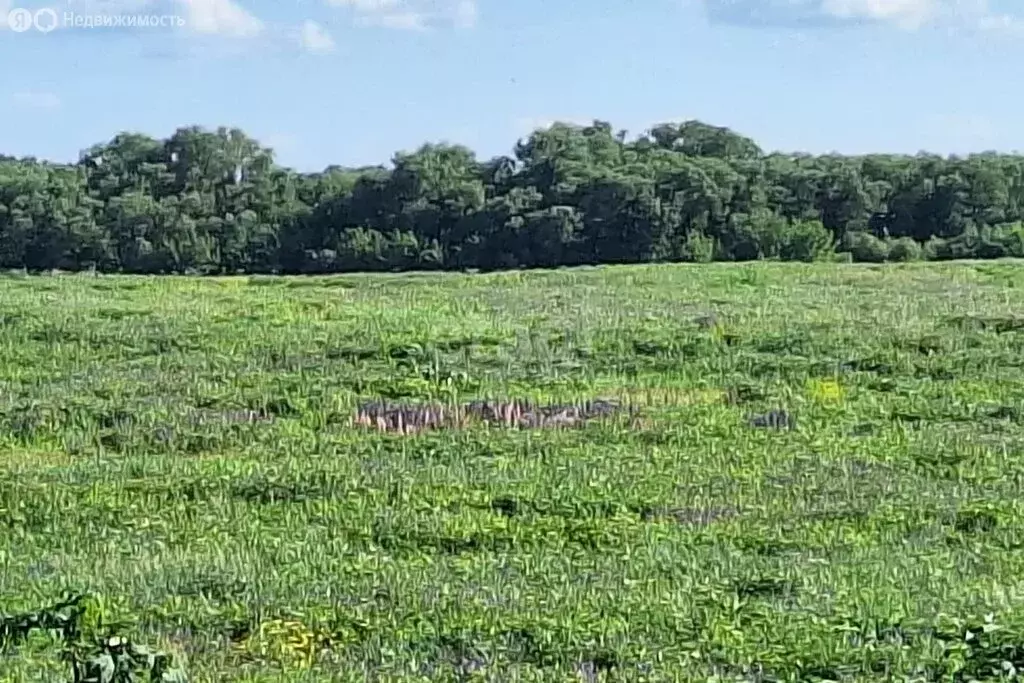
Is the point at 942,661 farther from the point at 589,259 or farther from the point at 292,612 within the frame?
the point at 589,259

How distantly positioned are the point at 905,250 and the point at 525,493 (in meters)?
53.4

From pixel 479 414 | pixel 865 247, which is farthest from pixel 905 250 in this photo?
pixel 479 414

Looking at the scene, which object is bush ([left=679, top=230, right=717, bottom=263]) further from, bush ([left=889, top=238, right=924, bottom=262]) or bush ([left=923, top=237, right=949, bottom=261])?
bush ([left=923, top=237, right=949, bottom=261])

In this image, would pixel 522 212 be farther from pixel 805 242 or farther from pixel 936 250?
pixel 936 250

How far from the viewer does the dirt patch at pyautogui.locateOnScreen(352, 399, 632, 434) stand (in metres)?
18.0

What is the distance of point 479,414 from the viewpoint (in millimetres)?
18609

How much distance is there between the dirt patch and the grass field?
15.7 inches

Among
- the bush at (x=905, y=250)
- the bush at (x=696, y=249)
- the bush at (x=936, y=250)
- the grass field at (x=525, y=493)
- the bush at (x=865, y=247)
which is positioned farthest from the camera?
the bush at (x=865, y=247)

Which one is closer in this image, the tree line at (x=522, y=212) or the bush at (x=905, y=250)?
the bush at (x=905, y=250)

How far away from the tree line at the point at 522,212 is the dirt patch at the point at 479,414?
149 feet

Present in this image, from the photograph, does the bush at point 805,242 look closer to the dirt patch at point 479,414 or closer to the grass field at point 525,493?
the grass field at point 525,493

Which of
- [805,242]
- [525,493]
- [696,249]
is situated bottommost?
[525,493]

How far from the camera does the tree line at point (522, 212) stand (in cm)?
6581

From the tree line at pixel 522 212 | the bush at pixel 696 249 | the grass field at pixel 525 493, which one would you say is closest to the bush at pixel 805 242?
the tree line at pixel 522 212
